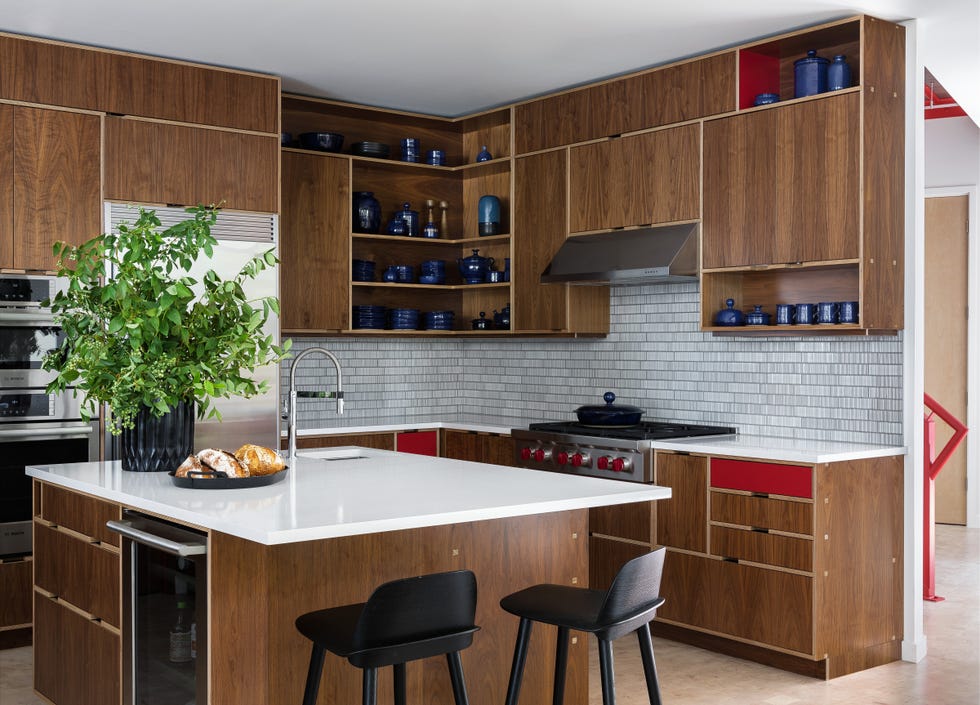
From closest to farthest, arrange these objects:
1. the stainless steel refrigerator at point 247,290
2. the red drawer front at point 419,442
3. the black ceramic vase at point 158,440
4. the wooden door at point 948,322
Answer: the black ceramic vase at point 158,440, the stainless steel refrigerator at point 247,290, the red drawer front at point 419,442, the wooden door at point 948,322

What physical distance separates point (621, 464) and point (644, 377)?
3.38 ft

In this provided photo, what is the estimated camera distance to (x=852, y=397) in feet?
16.5

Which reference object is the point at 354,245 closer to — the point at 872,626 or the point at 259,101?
the point at 259,101

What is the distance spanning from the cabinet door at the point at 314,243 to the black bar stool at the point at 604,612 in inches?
138

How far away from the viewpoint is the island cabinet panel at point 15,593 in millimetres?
5031

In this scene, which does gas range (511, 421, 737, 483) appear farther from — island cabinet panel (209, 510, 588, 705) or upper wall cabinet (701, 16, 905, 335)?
island cabinet panel (209, 510, 588, 705)

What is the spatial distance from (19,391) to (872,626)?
13.3ft

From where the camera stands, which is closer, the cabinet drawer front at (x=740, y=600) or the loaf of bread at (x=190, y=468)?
the loaf of bread at (x=190, y=468)

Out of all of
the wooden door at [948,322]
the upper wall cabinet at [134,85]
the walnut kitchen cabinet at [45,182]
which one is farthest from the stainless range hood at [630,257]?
the wooden door at [948,322]

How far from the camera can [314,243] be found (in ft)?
20.6

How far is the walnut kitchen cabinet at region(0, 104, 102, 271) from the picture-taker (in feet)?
16.4

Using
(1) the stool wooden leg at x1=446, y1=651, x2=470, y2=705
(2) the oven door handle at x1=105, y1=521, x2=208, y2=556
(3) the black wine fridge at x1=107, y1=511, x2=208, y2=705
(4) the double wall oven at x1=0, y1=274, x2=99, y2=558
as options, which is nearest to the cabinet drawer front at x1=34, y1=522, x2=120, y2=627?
(3) the black wine fridge at x1=107, y1=511, x2=208, y2=705

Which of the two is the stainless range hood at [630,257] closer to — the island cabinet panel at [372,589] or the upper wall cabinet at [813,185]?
the upper wall cabinet at [813,185]

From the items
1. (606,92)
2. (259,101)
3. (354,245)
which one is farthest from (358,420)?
(606,92)
